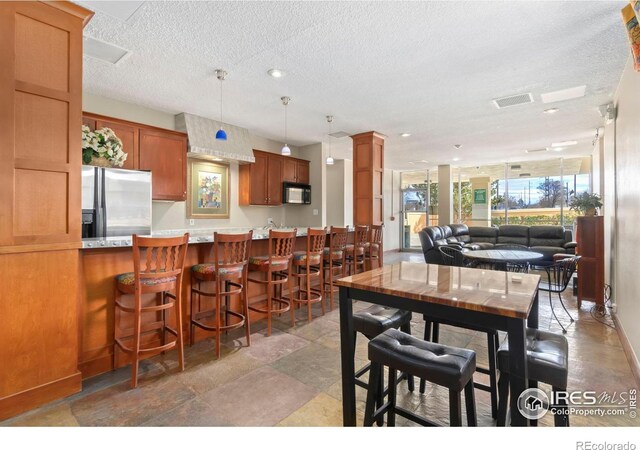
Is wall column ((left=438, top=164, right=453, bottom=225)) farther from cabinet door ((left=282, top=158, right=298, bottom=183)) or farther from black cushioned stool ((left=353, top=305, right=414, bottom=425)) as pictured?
black cushioned stool ((left=353, top=305, right=414, bottom=425))

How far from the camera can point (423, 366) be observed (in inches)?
52.4

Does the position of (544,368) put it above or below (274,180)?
below

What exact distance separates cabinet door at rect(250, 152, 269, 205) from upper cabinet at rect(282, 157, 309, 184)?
46 centimetres

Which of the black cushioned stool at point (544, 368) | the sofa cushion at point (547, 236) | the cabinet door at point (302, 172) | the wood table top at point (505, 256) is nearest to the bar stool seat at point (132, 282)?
the black cushioned stool at point (544, 368)

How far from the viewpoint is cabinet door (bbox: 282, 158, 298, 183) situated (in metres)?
6.32

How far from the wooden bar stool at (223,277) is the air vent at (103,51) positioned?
1.93 m

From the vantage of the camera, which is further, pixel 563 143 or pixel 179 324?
pixel 563 143

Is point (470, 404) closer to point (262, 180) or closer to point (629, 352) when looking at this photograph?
point (629, 352)

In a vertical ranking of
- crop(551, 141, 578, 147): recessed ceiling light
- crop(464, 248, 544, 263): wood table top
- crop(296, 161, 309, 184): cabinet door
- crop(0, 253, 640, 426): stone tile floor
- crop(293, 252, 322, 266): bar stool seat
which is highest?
crop(551, 141, 578, 147): recessed ceiling light

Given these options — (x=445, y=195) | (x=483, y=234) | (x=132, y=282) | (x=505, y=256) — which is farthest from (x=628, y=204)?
(x=445, y=195)

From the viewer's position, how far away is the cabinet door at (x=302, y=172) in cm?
659

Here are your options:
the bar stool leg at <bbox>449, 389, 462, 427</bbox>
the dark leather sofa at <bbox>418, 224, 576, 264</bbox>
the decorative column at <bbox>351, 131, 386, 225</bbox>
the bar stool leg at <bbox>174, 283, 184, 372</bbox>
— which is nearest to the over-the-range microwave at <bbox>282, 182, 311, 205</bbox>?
the decorative column at <bbox>351, 131, 386, 225</bbox>

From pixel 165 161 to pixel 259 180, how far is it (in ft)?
5.69
